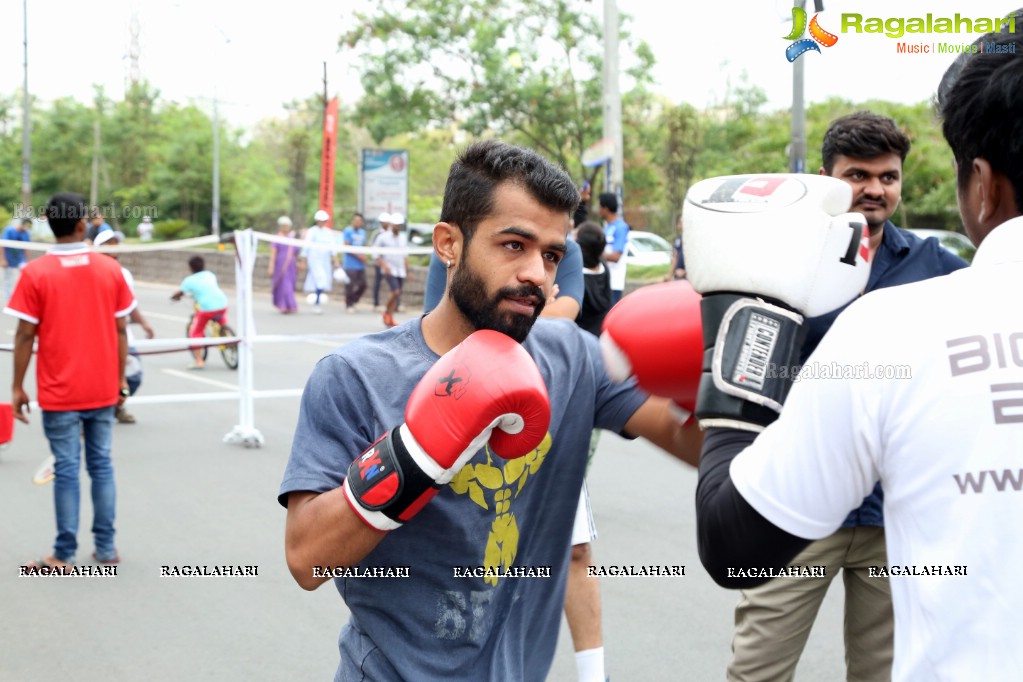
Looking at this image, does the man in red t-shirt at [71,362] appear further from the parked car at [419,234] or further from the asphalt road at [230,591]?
the parked car at [419,234]

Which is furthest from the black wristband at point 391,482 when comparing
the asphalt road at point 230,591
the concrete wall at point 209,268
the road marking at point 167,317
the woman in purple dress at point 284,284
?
the concrete wall at point 209,268

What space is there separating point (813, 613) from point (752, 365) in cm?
179

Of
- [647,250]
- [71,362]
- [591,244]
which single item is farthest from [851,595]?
[647,250]

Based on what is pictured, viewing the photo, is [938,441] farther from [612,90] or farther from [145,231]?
[145,231]

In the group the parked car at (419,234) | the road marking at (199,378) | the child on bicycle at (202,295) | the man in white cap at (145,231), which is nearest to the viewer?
the road marking at (199,378)

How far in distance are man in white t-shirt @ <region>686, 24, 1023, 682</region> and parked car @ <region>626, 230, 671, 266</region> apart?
17.5 metres

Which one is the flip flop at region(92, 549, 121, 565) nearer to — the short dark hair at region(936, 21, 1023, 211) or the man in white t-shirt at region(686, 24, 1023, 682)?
the man in white t-shirt at region(686, 24, 1023, 682)

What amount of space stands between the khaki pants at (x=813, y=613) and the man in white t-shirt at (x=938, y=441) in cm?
161

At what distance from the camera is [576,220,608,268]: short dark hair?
241 inches

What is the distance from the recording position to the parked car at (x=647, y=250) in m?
19.7

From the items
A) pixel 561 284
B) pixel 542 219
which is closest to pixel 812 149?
pixel 561 284

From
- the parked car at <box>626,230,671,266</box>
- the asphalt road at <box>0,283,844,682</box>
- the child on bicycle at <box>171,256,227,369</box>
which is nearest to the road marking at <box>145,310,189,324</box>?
the child on bicycle at <box>171,256,227,369</box>

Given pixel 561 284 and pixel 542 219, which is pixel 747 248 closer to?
pixel 542 219

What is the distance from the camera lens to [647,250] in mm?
20797
